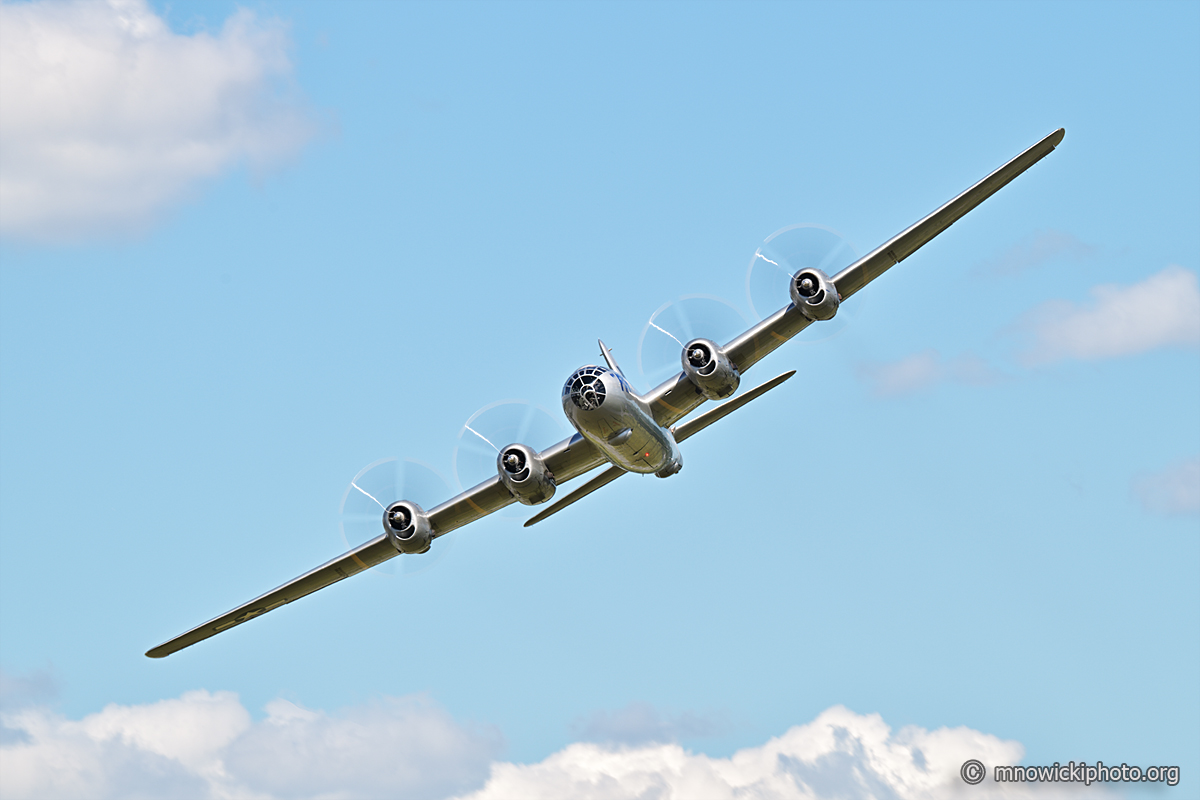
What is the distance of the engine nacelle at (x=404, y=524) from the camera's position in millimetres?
51750

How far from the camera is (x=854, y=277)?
160ft

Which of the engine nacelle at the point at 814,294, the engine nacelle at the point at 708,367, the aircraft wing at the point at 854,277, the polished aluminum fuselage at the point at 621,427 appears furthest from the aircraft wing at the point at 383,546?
the engine nacelle at the point at 814,294

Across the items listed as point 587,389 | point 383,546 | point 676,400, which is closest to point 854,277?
point 676,400

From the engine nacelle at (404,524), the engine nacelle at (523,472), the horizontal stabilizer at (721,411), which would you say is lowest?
the horizontal stabilizer at (721,411)

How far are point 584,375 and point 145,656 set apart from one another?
85.9ft

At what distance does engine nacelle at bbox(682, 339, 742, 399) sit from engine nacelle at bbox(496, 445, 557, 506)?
22.0 feet

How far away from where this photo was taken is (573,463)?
164 ft

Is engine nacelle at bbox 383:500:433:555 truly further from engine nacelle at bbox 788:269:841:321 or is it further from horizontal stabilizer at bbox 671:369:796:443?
engine nacelle at bbox 788:269:841:321

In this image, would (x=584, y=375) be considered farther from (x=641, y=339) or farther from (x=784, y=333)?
(x=784, y=333)

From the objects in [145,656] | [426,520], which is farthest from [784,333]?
[145,656]

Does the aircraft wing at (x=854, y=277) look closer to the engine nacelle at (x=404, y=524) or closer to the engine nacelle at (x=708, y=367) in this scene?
the engine nacelle at (x=708, y=367)

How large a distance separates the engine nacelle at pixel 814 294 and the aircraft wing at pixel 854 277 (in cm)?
38

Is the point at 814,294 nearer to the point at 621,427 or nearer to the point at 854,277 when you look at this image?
the point at 854,277

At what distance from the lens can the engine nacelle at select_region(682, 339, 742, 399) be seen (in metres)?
47.8
